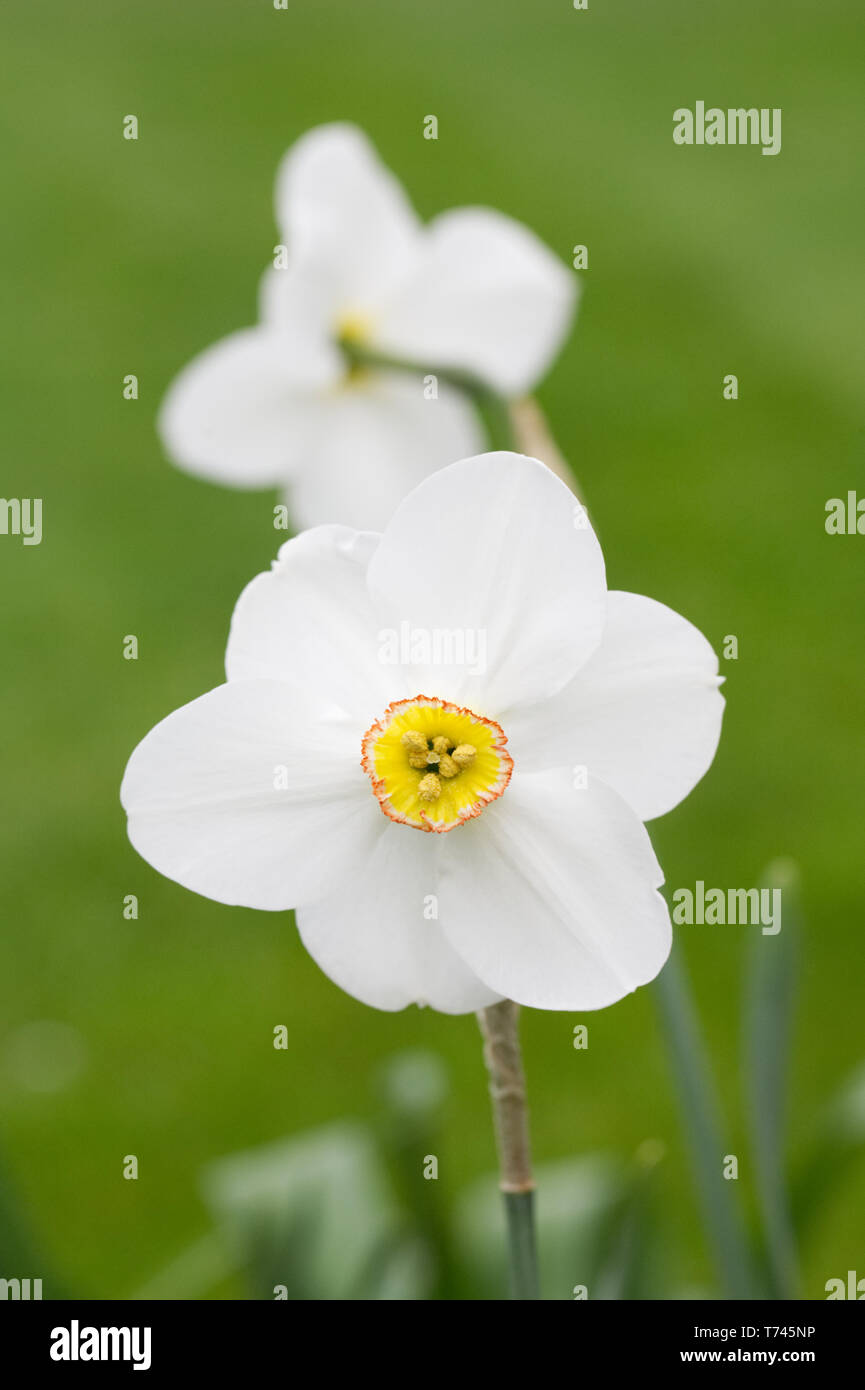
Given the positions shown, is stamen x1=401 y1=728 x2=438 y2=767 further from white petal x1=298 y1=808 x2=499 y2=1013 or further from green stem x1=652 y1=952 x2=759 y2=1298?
green stem x1=652 y1=952 x2=759 y2=1298

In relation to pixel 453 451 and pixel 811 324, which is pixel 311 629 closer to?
pixel 453 451

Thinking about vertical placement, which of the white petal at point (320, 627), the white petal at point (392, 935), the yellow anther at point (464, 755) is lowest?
the white petal at point (392, 935)

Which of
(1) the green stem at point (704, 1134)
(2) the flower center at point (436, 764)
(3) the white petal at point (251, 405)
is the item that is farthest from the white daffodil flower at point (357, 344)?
(2) the flower center at point (436, 764)

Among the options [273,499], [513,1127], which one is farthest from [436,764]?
[273,499]

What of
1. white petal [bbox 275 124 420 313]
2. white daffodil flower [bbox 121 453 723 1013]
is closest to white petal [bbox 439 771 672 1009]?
white daffodil flower [bbox 121 453 723 1013]

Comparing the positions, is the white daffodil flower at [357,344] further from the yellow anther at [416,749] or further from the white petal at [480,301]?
the yellow anther at [416,749]

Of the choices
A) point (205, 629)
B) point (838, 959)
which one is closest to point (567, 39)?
point (205, 629)

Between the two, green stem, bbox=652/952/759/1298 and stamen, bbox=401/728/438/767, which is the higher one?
stamen, bbox=401/728/438/767
